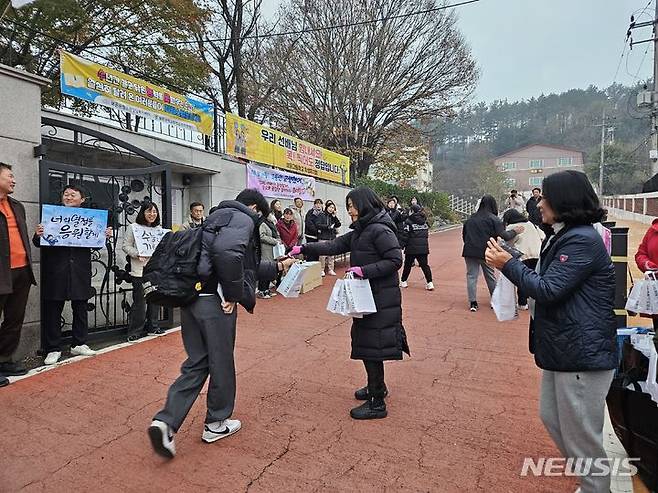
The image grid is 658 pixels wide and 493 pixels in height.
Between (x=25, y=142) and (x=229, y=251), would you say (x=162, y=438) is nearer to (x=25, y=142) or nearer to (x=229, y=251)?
(x=229, y=251)

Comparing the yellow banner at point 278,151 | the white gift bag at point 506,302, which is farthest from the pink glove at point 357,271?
the yellow banner at point 278,151

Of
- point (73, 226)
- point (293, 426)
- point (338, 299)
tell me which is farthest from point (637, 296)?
point (73, 226)

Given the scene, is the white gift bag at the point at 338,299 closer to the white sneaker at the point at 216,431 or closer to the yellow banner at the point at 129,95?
the white sneaker at the point at 216,431

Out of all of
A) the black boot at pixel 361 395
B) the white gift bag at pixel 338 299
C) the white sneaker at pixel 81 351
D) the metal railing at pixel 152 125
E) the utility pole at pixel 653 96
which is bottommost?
the black boot at pixel 361 395

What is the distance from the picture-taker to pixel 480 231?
23.3 ft

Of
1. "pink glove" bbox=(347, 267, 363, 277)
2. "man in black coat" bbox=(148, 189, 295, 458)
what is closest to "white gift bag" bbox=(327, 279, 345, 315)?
"pink glove" bbox=(347, 267, 363, 277)

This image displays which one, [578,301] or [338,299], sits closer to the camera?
[578,301]

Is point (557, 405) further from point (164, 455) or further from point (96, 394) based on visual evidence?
point (96, 394)

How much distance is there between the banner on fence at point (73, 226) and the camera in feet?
15.0

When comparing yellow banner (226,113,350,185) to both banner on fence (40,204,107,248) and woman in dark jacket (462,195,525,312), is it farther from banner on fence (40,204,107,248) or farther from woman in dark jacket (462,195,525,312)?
woman in dark jacket (462,195,525,312)

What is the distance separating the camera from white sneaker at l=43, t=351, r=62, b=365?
15.1 feet

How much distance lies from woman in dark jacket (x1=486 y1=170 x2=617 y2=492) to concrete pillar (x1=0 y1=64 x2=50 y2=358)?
4833 millimetres

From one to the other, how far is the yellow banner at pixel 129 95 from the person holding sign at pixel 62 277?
9.70ft

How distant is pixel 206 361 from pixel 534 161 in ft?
236
